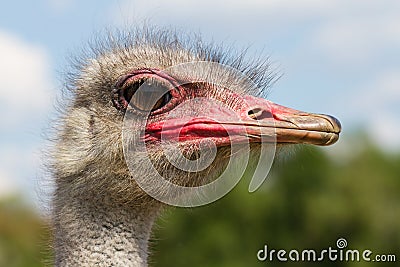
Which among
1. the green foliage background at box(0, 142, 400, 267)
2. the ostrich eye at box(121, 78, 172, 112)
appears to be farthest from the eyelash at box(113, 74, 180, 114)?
the green foliage background at box(0, 142, 400, 267)

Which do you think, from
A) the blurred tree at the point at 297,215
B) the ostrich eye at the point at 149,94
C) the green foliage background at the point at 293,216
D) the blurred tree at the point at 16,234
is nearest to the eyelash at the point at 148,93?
the ostrich eye at the point at 149,94

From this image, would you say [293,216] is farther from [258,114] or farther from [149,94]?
[258,114]

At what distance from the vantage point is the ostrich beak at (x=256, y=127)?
3.99 metres

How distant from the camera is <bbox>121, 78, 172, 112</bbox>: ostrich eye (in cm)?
438

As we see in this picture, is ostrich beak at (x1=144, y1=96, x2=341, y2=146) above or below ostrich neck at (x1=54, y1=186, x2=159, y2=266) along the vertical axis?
above

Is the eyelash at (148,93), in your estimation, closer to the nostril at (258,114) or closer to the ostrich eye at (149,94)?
the ostrich eye at (149,94)

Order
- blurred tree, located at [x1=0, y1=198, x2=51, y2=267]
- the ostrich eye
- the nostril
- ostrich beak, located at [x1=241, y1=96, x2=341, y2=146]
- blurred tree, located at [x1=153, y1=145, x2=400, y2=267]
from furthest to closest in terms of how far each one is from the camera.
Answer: blurred tree, located at [x1=0, y1=198, x2=51, y2=267]
blurred tree, located at [x1=153, y1=145, x2=400, y2=267]
the ostrich eye
the nostril
ostrich beak, located at [x1=241, y1=96, x2=341, y2=146]

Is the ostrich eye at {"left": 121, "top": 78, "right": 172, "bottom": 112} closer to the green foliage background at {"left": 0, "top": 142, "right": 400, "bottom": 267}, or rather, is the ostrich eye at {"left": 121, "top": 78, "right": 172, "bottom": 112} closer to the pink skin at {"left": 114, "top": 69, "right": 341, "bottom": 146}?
the pink skin at {"left": 114, "top": 69, "right": 341, "bottom": 146}

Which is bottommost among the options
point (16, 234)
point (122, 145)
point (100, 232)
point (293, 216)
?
point (100, 232)

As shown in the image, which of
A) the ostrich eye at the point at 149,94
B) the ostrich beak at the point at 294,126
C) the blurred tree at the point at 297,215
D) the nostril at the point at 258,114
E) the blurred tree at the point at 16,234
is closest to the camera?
the ostrich beak at the point at 294,126

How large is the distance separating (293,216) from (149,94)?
23.0 meters

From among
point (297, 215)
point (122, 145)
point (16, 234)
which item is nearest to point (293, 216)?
point (297, 215)

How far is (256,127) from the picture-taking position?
412 centimetres

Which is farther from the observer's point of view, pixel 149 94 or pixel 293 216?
pixel 293 216
